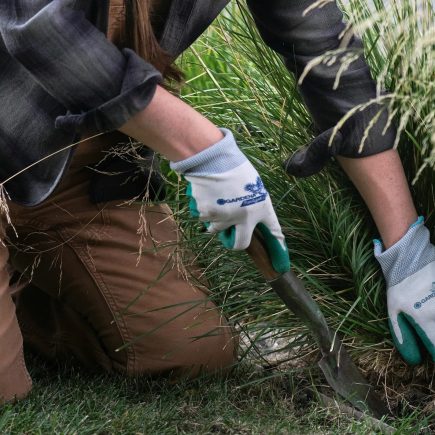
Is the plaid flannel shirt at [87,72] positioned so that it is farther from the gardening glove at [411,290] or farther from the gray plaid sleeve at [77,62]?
Result: the gardening glove at [411,290]

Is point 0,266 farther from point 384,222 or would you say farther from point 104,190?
point 384,222

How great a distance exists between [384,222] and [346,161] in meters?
0.16

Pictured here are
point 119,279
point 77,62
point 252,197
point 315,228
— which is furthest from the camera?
point 119,279

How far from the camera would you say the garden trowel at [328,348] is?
190cm

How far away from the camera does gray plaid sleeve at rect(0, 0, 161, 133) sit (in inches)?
62.3

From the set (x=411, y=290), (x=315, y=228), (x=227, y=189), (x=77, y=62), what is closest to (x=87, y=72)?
(x=77, y=62)

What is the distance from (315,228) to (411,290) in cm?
28

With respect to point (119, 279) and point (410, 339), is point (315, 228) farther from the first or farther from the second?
point (119, 279)

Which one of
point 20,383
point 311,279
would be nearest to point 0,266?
point 20,383

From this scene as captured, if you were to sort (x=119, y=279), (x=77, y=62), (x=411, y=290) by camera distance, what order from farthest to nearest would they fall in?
(x=119, y=279), (x=411, y=290), (x=77, y=62)

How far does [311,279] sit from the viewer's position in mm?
2082

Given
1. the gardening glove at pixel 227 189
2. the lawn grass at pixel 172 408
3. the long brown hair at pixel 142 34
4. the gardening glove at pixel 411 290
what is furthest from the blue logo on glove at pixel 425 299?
the long brown hair at pixel 142 34

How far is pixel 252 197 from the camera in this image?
171 centimetres

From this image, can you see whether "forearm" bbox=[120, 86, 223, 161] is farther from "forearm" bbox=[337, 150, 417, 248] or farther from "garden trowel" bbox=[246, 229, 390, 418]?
"forearm" bbox=[337, 150, 417, 248]
